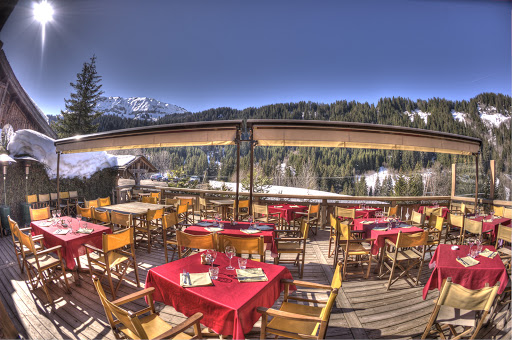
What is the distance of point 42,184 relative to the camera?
29.5ft

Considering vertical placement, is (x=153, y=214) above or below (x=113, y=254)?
above

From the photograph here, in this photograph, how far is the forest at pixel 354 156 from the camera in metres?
28.6

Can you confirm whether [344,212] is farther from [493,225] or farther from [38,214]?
[38,214]

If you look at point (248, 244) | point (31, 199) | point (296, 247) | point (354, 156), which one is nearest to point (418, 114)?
point (354, 156)

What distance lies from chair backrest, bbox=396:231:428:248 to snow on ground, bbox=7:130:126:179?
1214cm

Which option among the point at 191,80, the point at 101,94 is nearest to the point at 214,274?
the point at 101,94

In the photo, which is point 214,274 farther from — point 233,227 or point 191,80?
point 191,80

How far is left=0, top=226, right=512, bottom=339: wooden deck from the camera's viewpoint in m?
2.59

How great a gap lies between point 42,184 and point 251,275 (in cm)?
1088

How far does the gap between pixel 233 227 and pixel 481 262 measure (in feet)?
11.8

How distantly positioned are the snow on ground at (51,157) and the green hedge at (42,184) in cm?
22

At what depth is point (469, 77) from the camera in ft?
122

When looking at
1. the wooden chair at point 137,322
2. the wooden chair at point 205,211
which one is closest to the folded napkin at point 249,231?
Answer: the wooden chair at point 137,322

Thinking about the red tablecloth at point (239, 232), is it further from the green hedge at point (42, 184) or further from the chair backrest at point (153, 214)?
the green hedge at point (42, 184)
